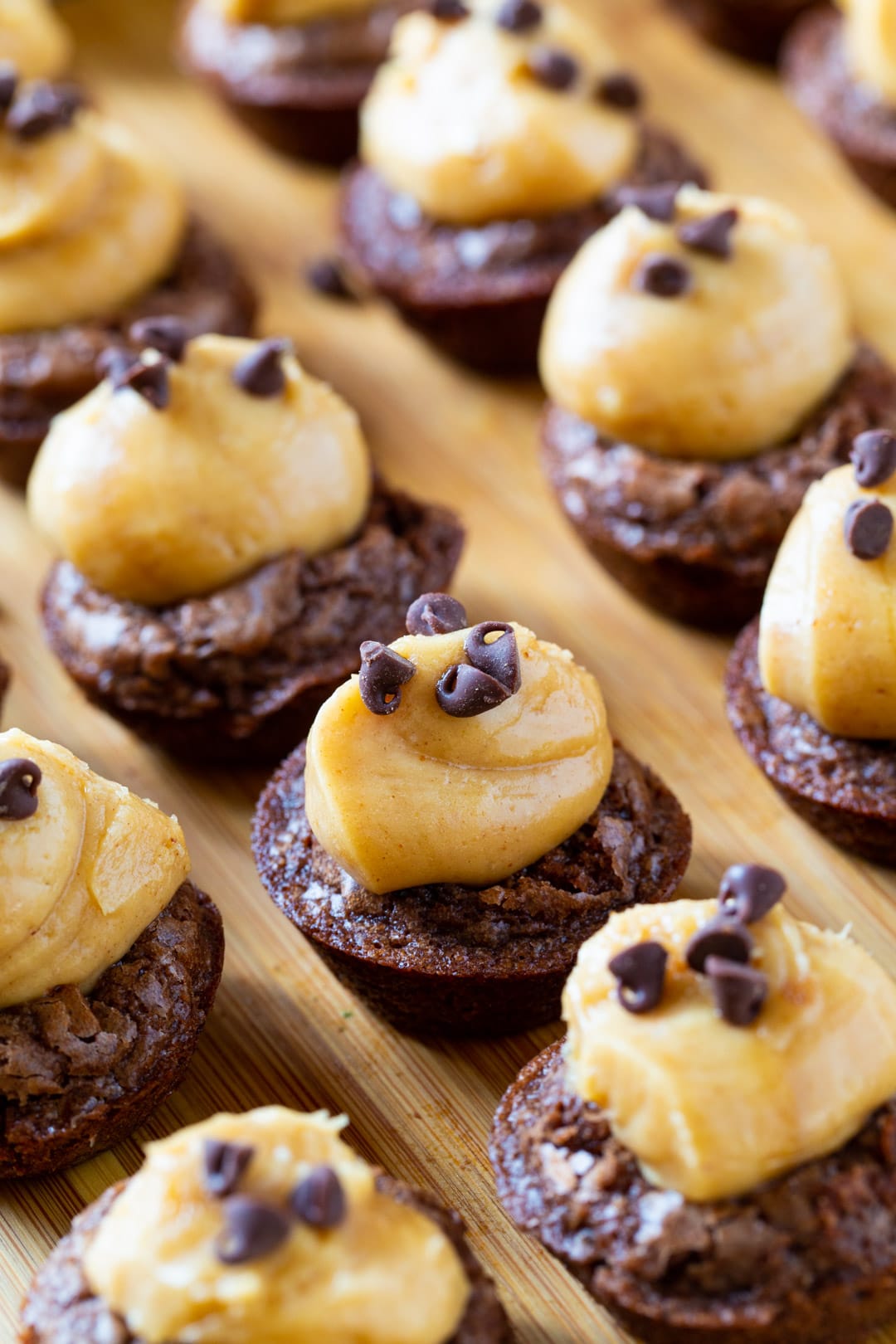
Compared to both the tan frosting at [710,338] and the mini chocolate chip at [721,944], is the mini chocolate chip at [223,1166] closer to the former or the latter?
the mini chocolate chip at [721,944]

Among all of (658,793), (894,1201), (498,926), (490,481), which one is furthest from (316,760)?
(490,481)

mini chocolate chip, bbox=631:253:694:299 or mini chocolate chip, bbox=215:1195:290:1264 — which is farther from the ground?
mini chocolate chip, bbox=631:253:694:299

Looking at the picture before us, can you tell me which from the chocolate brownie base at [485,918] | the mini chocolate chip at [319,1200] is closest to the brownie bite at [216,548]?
the chocolate brownie base at [485,918]

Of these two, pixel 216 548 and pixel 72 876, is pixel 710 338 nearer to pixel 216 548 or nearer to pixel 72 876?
pixel 216 548

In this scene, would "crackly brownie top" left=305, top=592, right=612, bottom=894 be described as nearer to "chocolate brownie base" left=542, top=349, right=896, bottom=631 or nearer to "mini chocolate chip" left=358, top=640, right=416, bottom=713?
"mini chocolate chip" left=358, top=640, right=416, bottom=713

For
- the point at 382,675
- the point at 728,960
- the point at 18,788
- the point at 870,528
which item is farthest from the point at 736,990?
the point at 18,788

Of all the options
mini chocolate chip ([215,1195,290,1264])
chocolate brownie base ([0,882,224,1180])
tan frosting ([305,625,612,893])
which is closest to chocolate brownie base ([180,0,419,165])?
tan frosting ([305,625,612,893])
